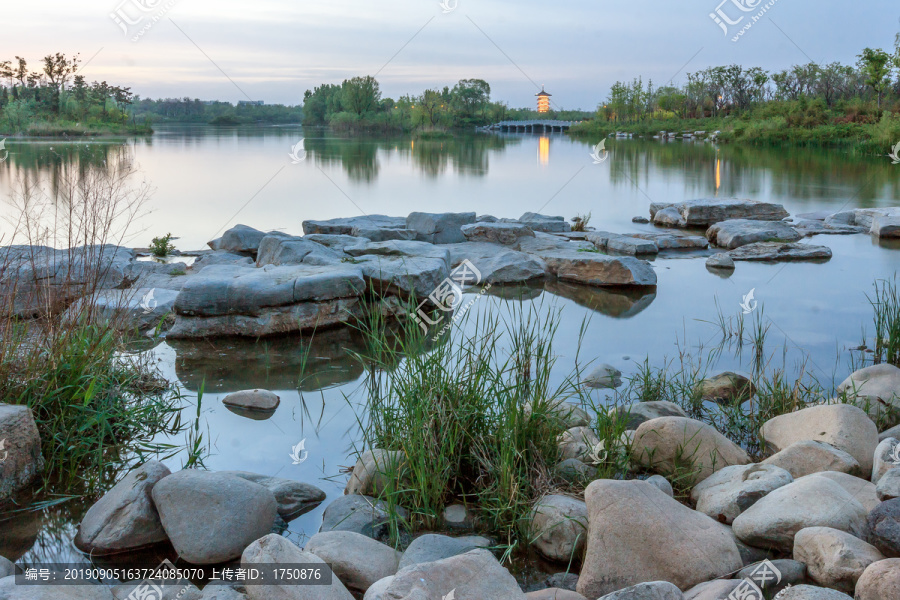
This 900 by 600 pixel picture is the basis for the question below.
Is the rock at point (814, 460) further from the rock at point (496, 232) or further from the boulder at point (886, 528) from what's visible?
the rock at point (496, 232)

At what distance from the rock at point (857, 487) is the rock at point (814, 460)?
0.17 meters

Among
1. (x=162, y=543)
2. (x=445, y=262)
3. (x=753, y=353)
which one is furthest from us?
(x=445, y=262)

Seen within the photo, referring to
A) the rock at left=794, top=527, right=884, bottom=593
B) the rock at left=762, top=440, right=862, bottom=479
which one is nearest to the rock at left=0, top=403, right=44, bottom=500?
the rock at left=794, top=527, right=884, bottom=593

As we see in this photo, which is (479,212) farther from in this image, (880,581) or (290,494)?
(880,581)

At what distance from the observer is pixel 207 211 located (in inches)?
477

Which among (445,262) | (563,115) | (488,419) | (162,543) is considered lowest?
(162,543)

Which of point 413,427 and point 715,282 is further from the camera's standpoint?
point 715,282

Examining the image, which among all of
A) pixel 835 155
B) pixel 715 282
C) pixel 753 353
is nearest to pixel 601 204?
pixel 715 282

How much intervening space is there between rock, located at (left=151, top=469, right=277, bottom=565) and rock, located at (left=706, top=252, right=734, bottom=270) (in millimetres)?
6484

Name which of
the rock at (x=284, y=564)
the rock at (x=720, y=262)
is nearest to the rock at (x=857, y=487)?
the rock at (x=284, y=564)

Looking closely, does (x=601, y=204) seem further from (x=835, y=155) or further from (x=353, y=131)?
(x=353, y=131)

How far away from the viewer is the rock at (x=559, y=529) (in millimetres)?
2572

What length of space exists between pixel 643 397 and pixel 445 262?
2930 mm

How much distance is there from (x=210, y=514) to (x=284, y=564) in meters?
0.51
